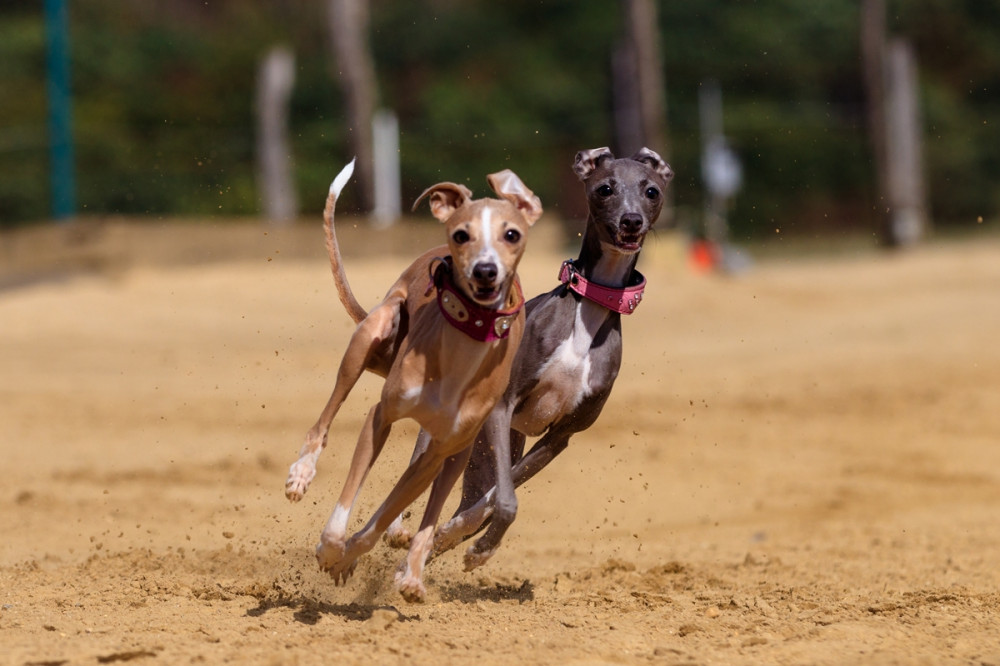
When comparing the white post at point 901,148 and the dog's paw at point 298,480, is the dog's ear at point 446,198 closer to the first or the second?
the dog's paw at point 298,480

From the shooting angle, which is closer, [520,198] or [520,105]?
[520,198]

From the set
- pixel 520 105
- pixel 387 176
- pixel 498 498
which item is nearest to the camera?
pixel 498 498

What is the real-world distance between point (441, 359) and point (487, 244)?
503 mm

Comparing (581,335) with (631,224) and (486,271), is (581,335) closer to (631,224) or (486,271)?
(631,224)

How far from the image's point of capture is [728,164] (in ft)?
78.5

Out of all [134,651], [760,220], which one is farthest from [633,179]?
[760,220]

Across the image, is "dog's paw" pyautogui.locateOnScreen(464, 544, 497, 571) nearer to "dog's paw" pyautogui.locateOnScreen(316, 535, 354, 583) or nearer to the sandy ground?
the sandy ground

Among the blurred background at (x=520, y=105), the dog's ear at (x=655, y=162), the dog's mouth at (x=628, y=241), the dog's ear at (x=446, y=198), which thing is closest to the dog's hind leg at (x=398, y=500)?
the dog's ear at (x=446, y=198)

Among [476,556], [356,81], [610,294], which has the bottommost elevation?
[476,556]

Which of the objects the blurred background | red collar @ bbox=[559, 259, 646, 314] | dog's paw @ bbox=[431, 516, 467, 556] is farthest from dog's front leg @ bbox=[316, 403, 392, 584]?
the blurred background

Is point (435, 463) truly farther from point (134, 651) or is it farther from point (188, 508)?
point (188, 508)

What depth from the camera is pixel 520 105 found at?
28.3 m

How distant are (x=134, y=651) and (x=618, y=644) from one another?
4.91ft

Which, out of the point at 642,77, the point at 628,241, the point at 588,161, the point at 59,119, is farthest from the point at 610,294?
the point at 642,77
